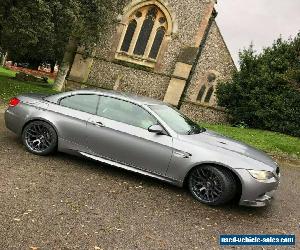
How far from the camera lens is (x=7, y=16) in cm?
1380

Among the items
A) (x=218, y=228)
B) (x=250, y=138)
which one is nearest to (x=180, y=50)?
(x=250, y=138)

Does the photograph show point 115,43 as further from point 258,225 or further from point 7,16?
point 258,225

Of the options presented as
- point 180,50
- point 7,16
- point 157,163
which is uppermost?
point 180,50

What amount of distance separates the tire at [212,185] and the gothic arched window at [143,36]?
17.2 meters

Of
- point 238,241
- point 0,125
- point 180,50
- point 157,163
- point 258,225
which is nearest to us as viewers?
point 238,241

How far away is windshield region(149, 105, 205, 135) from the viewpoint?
6.73 m

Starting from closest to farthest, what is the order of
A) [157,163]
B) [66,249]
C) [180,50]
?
[66,249]
[157,163]
[180,50]

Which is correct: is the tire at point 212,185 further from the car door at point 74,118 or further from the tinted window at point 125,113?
the car door at point 74,118

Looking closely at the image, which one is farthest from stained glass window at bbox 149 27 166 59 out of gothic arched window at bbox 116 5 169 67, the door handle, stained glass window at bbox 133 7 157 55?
the door handle

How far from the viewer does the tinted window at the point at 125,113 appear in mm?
6645

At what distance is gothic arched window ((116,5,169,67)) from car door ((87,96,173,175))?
16312 mm

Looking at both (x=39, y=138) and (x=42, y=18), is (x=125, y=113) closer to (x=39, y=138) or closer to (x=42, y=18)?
(x=39, y=138)

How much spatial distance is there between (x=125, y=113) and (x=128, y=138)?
533 millimetres

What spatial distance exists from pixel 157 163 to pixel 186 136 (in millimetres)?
682
